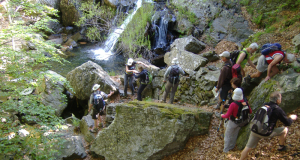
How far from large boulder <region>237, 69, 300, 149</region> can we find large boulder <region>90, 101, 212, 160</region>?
1.10 metres

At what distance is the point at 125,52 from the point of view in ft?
43.0

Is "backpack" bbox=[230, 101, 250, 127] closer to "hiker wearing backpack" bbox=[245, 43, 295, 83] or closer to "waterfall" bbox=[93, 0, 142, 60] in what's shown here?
"hiker wearing backpack" bbox=[245, 43, 295, 83]

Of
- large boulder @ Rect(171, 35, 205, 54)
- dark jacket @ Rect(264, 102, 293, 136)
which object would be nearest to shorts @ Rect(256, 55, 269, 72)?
dark jacket @ Rect(264, 102, 293, 136)

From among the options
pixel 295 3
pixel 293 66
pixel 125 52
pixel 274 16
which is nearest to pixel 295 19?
pixel 295 3

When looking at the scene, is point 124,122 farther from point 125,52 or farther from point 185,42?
point 125,52

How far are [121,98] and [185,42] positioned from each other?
5178mm

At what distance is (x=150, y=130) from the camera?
4.94m

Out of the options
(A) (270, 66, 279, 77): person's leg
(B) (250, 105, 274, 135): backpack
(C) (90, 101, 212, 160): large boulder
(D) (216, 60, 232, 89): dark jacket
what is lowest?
(C) (90, 101, 212, 160): large boulder

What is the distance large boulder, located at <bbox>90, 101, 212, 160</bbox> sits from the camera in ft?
15.8

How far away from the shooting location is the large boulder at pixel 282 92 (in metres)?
4.08

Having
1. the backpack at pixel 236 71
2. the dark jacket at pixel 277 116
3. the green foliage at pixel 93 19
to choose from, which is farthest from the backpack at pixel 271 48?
the green foliage at pixel 93 19

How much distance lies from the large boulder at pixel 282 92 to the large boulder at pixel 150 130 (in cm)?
110

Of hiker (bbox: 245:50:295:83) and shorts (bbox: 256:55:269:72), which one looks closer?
hiker (bbox: 245:50:295:83)

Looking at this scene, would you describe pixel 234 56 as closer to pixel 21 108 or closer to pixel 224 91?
pixel 224 91
